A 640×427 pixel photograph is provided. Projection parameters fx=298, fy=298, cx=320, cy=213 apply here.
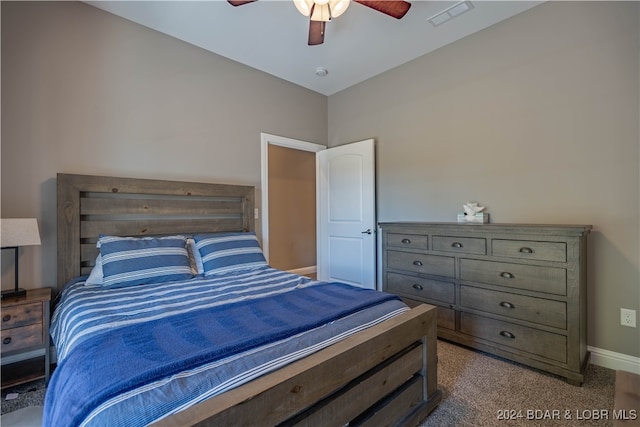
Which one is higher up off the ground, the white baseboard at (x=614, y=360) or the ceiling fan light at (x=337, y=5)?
the ceiling fan light at (x=337, y=5)

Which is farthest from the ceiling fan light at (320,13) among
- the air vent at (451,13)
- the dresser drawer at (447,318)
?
the dresser drawer at (447,318)

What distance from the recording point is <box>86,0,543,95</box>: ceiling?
2459 millimetres

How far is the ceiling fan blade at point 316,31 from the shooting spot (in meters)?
2.16

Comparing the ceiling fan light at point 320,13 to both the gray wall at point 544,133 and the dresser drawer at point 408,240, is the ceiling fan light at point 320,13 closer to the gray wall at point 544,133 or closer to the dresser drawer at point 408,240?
the gray wall at point 544,133

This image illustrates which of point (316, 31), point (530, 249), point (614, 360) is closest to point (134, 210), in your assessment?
point (316, 31)

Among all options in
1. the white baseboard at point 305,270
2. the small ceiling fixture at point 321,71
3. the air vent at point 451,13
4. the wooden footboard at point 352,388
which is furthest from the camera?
the white baseboard at point 305,270

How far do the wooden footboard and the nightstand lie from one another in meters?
1.78

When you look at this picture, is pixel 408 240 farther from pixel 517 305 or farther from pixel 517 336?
pixel 517 336

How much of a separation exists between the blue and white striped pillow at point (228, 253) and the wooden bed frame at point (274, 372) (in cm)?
42

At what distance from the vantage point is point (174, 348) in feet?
3.67

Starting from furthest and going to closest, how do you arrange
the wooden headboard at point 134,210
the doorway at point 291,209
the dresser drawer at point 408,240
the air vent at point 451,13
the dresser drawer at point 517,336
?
the doorway at point 291,209, the dresser drawer at point 408,240, the air vent at point 451,13, the wooden headboard at point 134,210, the dresser drawer at point 517,336

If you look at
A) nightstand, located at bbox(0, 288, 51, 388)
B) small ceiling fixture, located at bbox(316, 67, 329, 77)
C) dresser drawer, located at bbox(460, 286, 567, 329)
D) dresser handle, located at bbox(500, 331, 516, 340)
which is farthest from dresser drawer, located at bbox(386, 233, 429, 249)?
nightstand, located at bbox(0, 288, 51, 388)

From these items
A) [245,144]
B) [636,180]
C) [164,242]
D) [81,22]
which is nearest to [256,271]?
[164,242]

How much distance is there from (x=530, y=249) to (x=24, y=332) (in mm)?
3313
